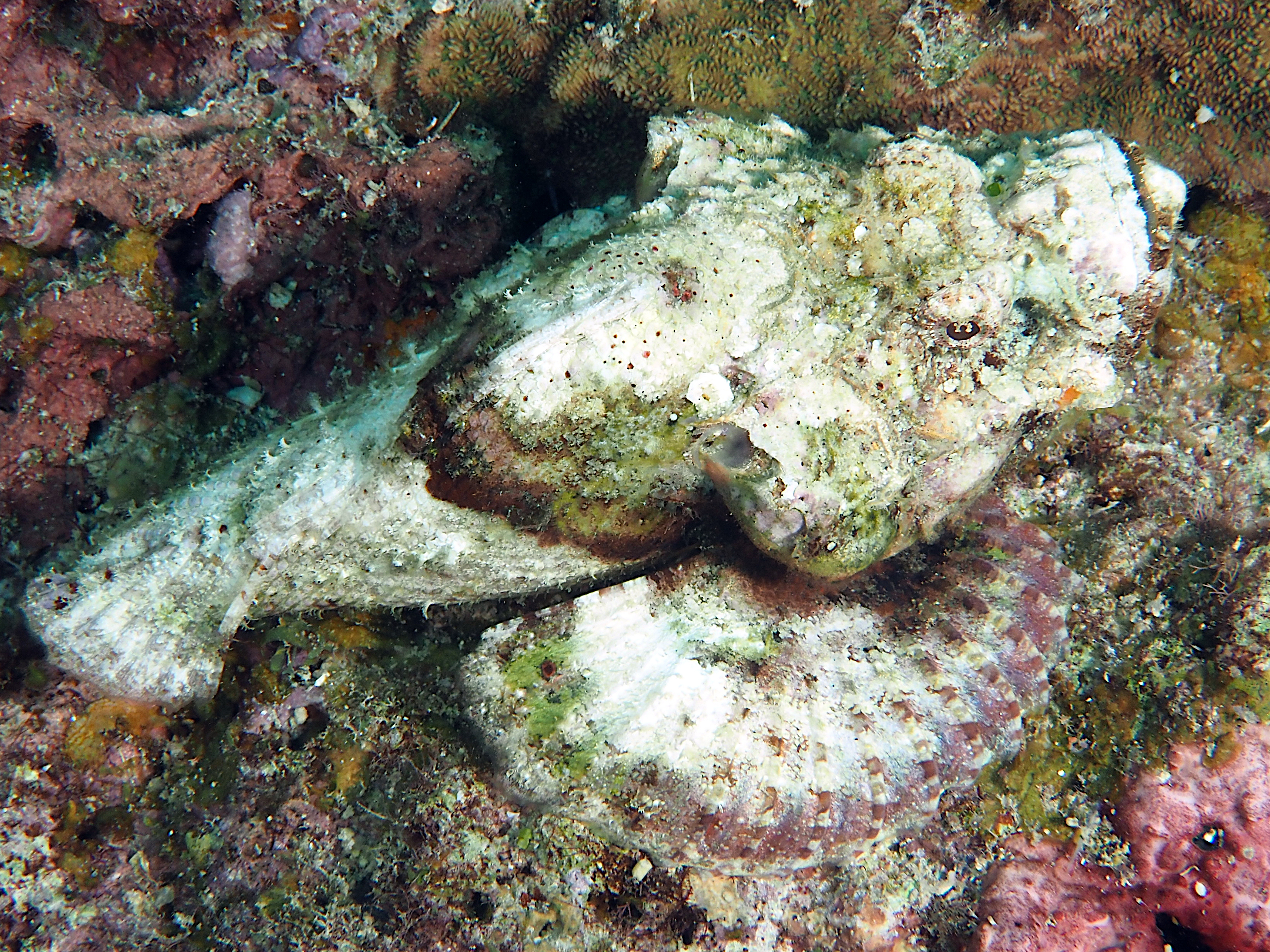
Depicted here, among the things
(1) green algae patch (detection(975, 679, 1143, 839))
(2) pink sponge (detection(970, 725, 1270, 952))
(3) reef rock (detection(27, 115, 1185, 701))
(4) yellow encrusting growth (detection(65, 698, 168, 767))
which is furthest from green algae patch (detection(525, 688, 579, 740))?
(2) pink sponge (detection(970, 725, 1270, 952))

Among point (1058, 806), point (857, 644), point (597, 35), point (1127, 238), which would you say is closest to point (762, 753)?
point (857, 644)

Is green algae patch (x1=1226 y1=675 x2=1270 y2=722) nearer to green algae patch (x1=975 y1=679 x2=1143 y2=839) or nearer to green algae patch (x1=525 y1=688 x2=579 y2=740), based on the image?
green algae patch (x1=975 y1=679 x2=1143 y2=839)

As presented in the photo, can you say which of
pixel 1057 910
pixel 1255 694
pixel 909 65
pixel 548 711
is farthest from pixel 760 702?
pixel 909 65

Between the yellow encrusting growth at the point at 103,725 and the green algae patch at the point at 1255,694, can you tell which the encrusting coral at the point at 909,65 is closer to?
the green algae patch at the point at 1255,694

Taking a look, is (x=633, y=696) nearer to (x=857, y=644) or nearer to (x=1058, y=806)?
(x=857, y=644)

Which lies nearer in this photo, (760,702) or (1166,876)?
(760,702)

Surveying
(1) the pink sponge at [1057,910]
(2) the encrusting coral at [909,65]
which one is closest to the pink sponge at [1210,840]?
(1) the pink sponge at [1057,910]

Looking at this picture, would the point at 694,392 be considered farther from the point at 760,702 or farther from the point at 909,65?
the point at 909,65
